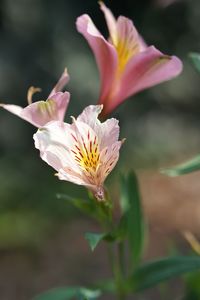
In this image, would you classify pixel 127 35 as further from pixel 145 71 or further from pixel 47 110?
pixel 47 110

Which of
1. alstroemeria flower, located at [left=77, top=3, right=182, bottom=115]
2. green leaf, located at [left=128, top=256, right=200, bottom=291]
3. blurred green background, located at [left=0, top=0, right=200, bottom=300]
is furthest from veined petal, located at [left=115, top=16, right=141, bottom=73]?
blurred green background, located at [left=0, top=0, right=200, bottom=300]

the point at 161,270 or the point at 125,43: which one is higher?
the point at 125,43

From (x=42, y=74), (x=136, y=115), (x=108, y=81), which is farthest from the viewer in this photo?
(x=136, y=115)

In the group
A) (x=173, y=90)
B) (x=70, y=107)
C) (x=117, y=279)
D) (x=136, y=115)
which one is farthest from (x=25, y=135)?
(x=117, y=279)

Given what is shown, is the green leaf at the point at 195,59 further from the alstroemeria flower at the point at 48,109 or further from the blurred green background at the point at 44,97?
the blurred green background at the point at 44,97

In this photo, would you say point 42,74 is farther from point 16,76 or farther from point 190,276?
point 190,276

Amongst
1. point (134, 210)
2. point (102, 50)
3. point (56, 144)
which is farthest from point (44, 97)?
point (56, 144)
